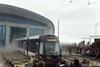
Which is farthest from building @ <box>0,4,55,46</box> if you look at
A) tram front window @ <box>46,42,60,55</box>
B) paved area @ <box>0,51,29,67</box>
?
tram front window @ <box>46,42,60,55</box>

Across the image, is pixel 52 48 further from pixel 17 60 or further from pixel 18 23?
pixel 18 23

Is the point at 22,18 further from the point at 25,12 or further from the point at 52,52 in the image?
the point at 52,52

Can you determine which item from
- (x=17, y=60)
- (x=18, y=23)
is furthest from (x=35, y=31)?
(x=17, y=60)

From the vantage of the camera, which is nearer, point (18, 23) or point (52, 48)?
point (52, 48)

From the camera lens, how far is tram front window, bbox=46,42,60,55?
79.4ft

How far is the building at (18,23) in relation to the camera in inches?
2704

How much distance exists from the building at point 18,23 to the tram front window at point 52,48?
39.6 metres

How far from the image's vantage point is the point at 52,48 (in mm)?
24625

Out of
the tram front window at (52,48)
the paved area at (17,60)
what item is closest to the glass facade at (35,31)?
the paved area at (17,60)

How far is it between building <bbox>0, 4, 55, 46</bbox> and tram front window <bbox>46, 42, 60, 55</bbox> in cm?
3956

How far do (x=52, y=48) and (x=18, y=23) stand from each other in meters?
49.8

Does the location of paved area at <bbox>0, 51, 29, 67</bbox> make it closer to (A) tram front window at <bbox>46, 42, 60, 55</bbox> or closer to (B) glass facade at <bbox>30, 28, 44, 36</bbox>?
(A) tram front window at <bbox>46, 42, 60, 55</bbox>

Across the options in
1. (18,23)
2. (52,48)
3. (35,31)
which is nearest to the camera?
(52,48)

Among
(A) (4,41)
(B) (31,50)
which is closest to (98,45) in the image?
(B) (31,50)
